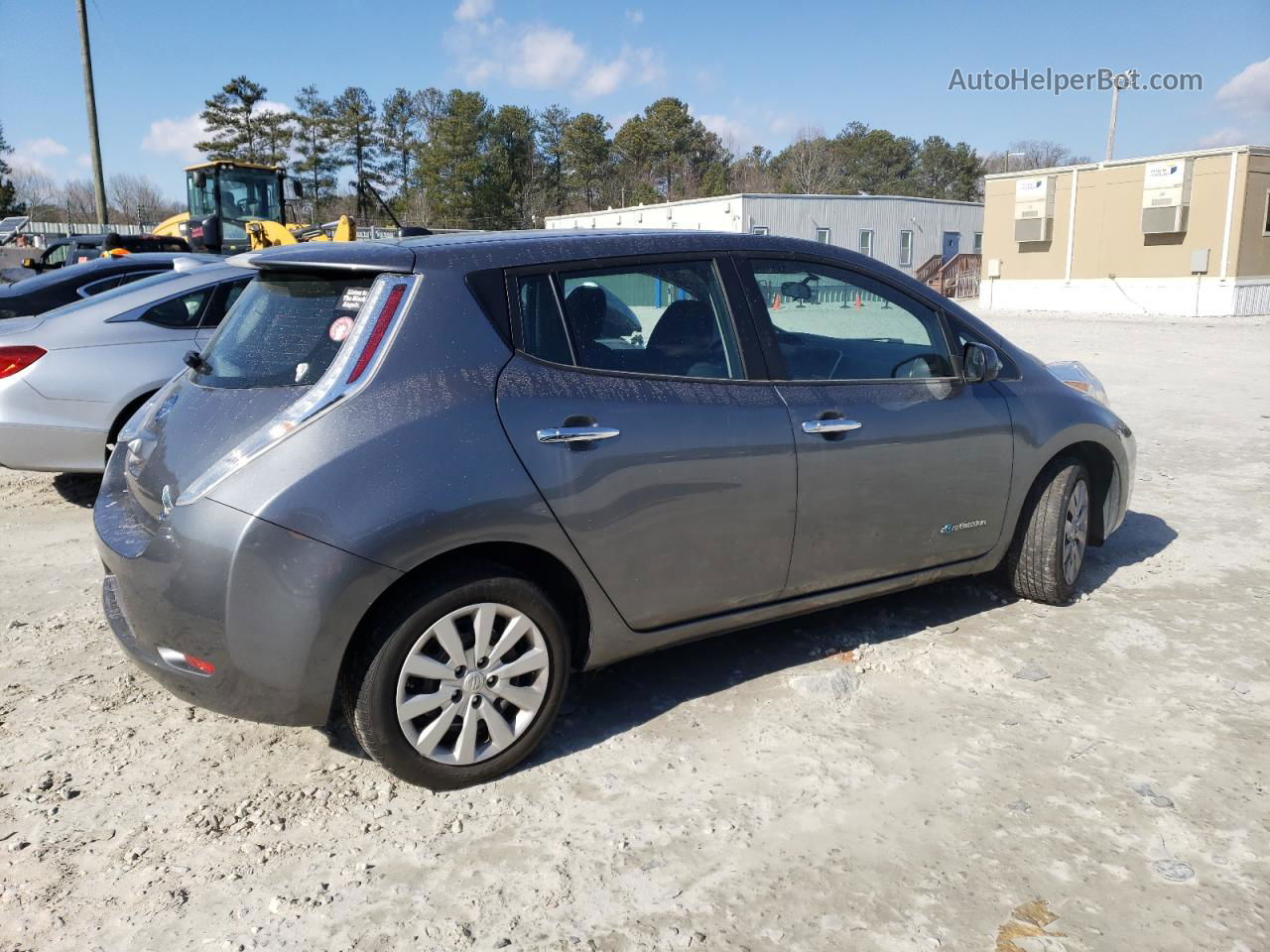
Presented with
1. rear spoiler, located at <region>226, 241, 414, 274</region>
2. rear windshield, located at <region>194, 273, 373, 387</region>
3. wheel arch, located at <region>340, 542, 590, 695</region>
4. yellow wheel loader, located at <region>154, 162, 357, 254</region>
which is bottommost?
wheel arch, located at <region>340, 542, 590, 695</region>

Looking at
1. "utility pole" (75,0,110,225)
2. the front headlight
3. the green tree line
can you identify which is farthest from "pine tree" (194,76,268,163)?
the front headlight

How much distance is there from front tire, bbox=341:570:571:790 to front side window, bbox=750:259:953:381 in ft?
4.72

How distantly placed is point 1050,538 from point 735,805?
7.64ft

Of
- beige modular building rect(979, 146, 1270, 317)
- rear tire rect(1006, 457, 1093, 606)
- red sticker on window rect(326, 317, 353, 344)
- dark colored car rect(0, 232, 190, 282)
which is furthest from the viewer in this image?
beige modular building rect(979, 146, 1270, 317)

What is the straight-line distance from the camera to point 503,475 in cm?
312

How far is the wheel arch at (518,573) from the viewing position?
10.0 ft

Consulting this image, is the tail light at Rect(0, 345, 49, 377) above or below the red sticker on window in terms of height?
below

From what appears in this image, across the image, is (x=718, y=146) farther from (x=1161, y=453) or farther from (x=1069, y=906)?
(x=1069, y=906)

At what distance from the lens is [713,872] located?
2836 mm

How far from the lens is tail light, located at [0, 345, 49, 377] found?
6152 mm

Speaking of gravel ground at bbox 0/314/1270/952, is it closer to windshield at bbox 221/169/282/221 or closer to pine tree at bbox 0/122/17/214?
windshield at bbox 221/169/282/221

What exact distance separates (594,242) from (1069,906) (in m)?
2.54

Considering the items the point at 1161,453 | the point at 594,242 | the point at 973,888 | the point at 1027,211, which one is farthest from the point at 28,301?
the point at 1027,211

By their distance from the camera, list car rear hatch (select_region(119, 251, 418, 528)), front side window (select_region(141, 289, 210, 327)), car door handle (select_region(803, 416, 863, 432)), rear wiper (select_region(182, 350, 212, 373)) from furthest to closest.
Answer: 1. front side window (select_region(141, 289, 210, 327))
2. car door handle (select_region(803, 416, 863, 432))
3. rear wiper (select_region(182, 350, 212, 373))
4. car rear hatch (select_region(119, 251, 418, 528))
